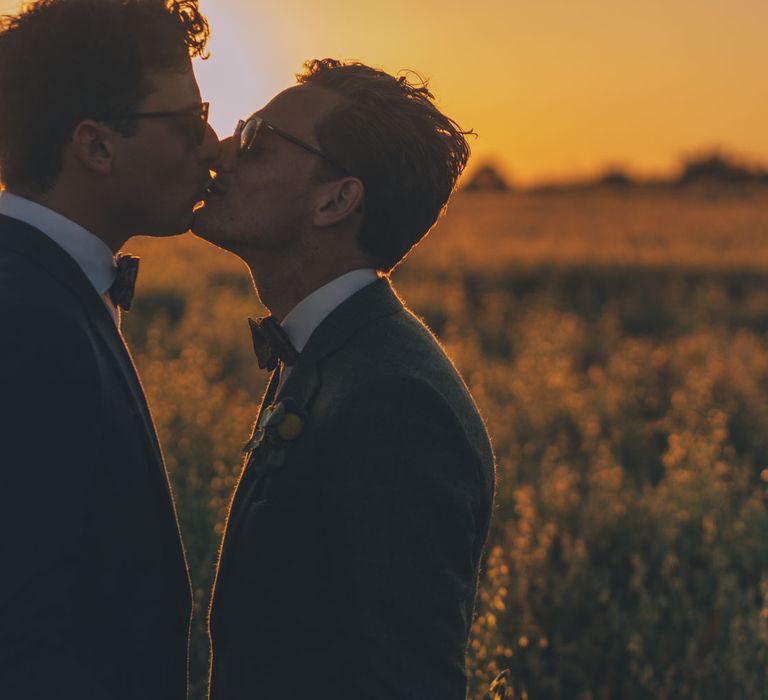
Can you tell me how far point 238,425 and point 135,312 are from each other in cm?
930

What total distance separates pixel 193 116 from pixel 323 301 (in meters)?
0.61

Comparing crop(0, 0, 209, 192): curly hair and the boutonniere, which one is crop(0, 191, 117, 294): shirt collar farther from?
the boutonniere

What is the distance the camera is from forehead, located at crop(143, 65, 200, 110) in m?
2.62

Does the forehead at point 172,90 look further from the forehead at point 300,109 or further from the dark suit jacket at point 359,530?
the dark suit jacket at point 359,530

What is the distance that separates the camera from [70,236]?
246 centimetres

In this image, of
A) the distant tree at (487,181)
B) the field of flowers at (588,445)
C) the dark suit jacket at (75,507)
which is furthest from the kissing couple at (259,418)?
the distant tree at (487,181)

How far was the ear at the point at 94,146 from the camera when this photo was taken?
8.18ft

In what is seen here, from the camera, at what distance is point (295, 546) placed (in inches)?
93.4

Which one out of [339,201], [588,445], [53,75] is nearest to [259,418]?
[339,201]

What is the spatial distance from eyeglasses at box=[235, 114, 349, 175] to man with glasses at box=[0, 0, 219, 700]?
0.14m

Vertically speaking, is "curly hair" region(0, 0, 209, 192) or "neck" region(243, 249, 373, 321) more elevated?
"curly hair" region(0, 0, 209, 192)

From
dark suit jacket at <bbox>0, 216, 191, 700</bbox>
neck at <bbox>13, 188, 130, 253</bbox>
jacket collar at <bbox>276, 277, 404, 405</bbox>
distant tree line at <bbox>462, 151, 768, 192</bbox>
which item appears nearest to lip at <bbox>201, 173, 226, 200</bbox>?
neck at <bbox>13, 188, 130, 253</bbox>

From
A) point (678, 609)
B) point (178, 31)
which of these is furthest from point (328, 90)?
point (678, 609)

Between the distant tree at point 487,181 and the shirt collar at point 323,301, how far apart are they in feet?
218
